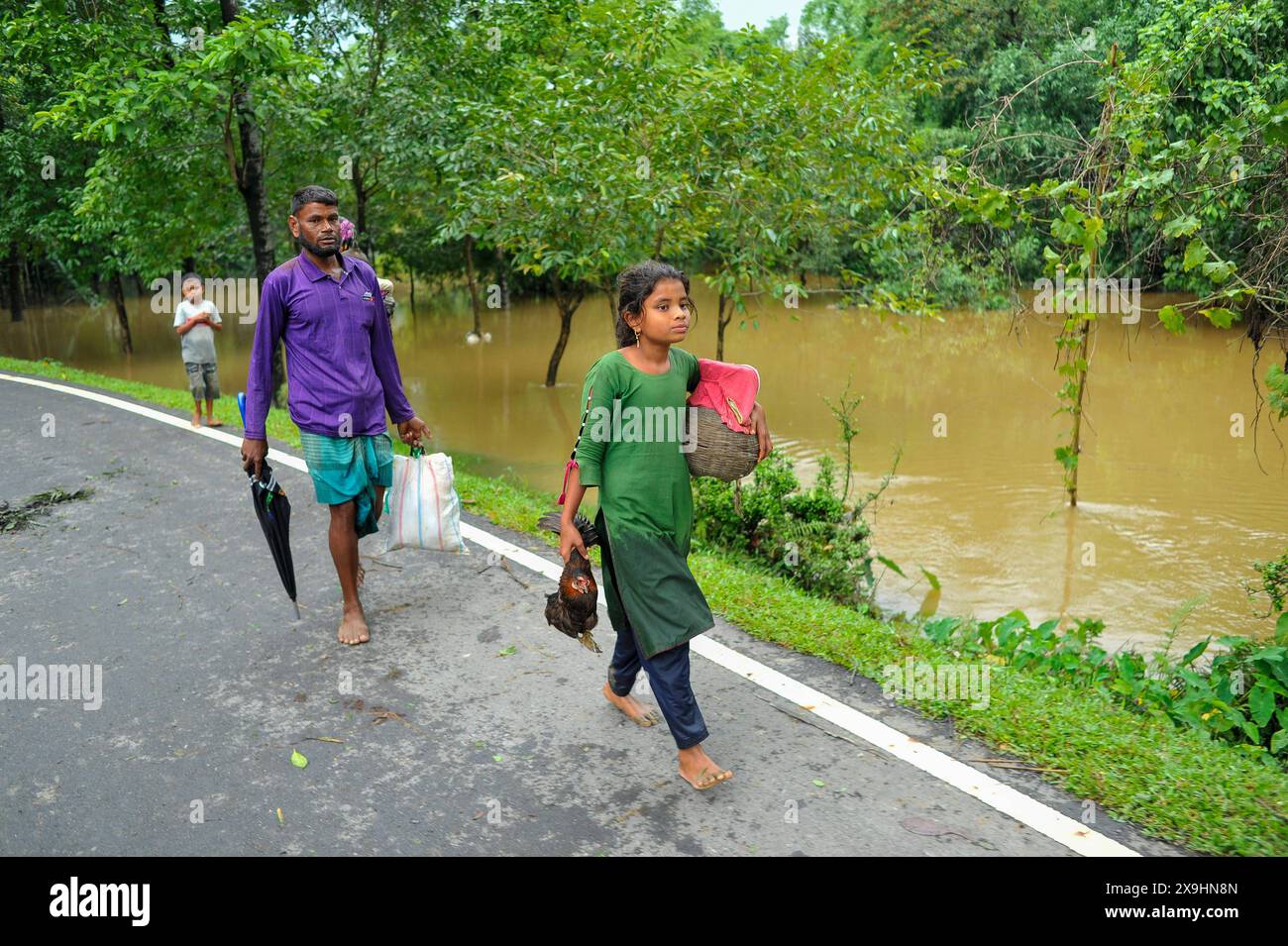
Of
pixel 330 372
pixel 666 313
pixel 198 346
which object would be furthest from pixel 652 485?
pixel 198 346

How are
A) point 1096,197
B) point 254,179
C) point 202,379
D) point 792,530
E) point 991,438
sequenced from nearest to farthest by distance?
1. point 1096,197
2. point 792,530
3. point 202,379
4. point 254,179
5. point 991,438

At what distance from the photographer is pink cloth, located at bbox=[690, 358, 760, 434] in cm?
396

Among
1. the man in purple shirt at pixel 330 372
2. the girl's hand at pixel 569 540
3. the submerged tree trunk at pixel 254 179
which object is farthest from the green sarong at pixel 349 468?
the submerged tree trunk at pixel 254 179

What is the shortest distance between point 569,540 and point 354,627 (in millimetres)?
1755

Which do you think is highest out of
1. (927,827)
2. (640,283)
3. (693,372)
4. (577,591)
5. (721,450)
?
(640,283)

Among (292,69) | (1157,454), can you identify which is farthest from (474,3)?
(1157,454)

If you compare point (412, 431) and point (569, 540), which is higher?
point (412, 431)

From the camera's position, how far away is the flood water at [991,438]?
966 cm

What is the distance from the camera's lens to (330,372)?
507 centimetres

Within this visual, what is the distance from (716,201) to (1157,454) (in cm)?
761

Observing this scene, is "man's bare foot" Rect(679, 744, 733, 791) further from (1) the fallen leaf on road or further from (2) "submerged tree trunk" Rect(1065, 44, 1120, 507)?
(2) "submerged tree trunk" Rect(1065, 44, 1120, 507)

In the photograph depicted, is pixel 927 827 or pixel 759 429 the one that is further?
pixel 759 429

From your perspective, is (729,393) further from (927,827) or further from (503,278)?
(503,278)

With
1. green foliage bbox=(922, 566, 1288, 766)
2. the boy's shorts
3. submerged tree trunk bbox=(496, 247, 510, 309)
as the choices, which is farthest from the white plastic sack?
submerged tree trunk bbox=(496, 247, 510, 309)
